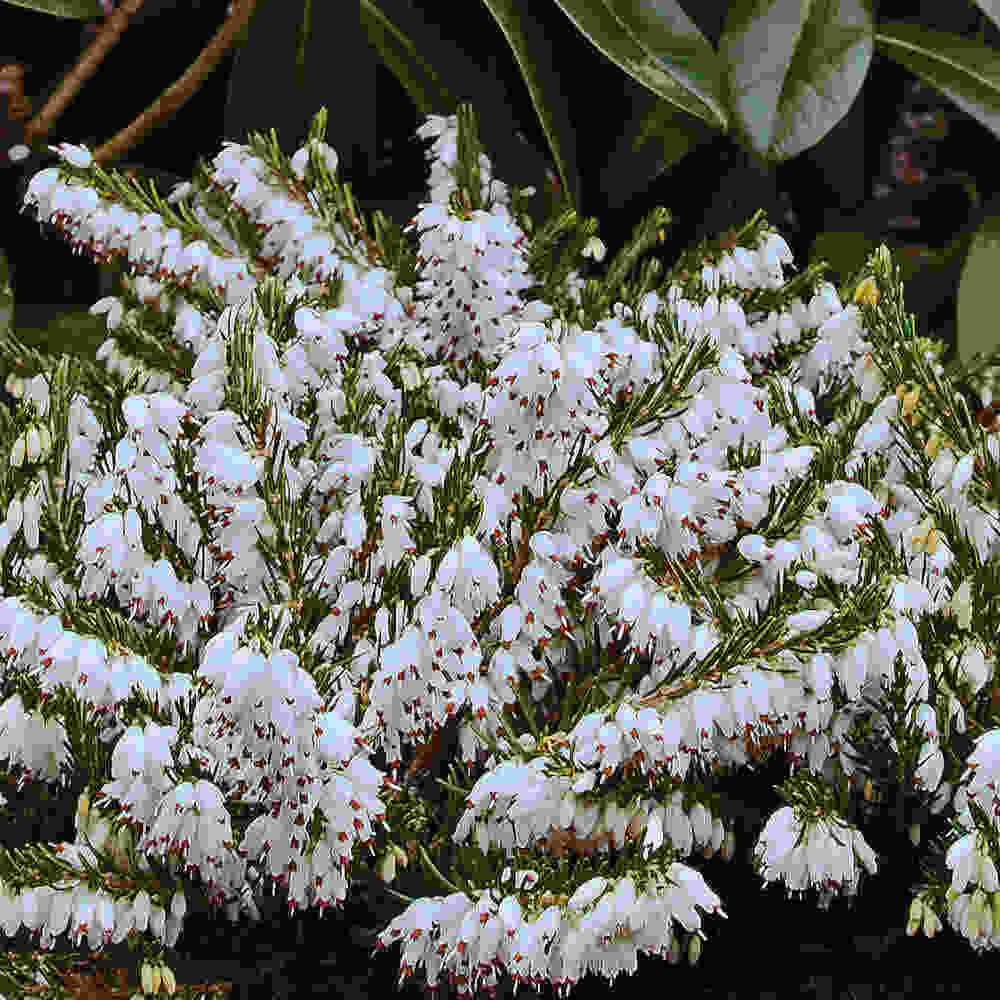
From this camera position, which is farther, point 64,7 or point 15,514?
point 64,7

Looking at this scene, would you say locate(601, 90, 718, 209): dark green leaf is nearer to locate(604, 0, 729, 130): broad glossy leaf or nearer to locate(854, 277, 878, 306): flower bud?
locate(604, 0, 729, 130): broad glossy leaf

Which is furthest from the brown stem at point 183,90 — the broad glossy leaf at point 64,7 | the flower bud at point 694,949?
the flower bud at point 694,949

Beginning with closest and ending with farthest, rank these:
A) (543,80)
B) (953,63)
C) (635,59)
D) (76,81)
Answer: (635,59) → (543,80) → (953,63) → (76,81)

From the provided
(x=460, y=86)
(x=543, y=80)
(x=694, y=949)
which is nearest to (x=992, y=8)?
(x=543, y=80)

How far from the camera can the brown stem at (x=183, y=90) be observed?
88.6 inches

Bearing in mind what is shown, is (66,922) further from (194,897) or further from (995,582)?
(995,582)

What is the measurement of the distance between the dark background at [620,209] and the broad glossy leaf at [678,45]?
357mm

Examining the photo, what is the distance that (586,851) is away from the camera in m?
1.18

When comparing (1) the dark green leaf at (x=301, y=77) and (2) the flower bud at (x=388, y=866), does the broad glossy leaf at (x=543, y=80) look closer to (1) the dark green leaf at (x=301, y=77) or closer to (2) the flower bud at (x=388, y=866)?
(1) the dark green leaf at (x=301, y=77)

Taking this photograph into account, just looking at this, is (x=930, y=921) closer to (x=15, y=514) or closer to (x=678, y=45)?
(x=15, y=514)

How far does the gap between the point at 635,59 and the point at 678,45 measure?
2.6 inches

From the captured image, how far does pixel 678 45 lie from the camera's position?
177 cm

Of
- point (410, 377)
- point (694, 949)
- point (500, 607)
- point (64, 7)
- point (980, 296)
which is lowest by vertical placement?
point (694, 949)

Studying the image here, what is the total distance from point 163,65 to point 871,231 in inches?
54.4
